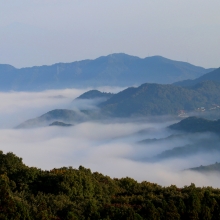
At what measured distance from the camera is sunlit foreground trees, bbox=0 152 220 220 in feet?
52.2

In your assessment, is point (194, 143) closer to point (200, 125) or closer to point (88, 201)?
point (200, 125)

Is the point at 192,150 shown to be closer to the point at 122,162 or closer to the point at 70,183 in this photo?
the point at 122,162

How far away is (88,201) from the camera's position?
17.6 meters

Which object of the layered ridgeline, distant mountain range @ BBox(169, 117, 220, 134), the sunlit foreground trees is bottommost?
the sunlit foreground trees

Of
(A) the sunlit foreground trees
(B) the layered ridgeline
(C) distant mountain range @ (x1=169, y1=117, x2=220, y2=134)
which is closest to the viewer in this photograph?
(A) the sunlit foreground trees

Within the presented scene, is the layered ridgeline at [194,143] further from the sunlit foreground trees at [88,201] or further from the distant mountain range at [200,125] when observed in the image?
the sunlit foreground trees at [88,201]

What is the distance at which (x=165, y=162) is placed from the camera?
15950cm

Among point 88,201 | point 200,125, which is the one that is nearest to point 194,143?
point 200,125

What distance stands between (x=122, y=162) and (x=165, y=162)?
23.3 m

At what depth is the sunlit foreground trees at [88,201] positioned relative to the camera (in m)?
15.9

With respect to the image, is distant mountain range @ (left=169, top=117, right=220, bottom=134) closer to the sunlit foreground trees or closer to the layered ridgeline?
the layered ridgeline

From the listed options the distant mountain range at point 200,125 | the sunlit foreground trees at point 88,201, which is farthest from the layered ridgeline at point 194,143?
the sunlit foreground trees at point 88,201

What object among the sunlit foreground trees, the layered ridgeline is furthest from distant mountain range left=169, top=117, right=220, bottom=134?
the sunlit foreground trees

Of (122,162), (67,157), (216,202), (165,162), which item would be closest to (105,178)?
(216,202)
